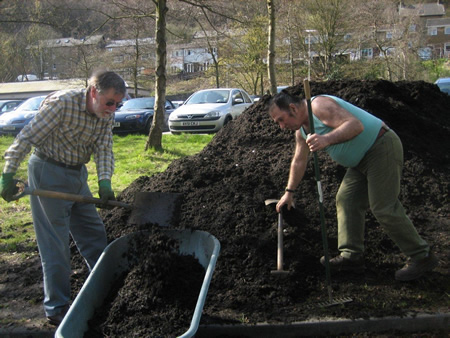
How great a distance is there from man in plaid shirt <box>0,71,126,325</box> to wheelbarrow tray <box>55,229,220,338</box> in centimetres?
38

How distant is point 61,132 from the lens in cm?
304

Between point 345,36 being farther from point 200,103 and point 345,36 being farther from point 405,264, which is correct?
point 405,264

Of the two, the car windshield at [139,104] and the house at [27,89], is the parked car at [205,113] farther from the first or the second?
the house at [27,89]

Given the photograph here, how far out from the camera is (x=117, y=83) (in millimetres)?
2912

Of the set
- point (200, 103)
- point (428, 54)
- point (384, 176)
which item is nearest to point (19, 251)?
point (384, 176)

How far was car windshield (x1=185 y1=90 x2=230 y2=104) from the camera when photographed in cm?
1422

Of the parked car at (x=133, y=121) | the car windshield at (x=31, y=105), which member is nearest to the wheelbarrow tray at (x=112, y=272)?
the parked car at (x=133, y=121)

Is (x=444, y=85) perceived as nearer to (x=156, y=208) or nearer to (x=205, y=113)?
(x=205, y=113)

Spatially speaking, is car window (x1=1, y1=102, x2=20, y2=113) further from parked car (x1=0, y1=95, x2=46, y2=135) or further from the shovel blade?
the shovel blade

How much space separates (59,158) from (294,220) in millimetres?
2227

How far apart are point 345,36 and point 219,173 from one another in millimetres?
28864

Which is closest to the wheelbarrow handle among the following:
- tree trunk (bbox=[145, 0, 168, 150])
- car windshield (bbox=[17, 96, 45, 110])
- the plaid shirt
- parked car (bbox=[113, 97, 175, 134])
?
the plaid shirt

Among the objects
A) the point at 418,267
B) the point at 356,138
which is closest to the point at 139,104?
the point at 356,138

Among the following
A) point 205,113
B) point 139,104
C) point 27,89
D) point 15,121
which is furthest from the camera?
point 27,89
